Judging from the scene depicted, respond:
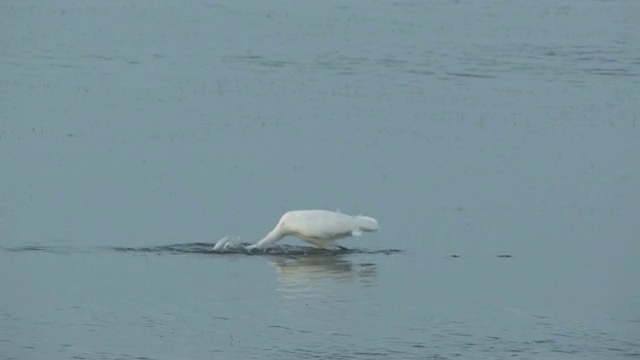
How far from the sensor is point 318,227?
53.7ft

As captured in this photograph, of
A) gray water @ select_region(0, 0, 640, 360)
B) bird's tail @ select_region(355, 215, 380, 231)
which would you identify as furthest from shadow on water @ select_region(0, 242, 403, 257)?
bird's tail @ select_region(355, 215, 380, 231)

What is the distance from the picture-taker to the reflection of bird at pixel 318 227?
53.6ft

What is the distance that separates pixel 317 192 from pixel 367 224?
115 inches

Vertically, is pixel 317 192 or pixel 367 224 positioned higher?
pixel 317 192

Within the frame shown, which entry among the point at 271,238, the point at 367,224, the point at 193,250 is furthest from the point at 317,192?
the point at 193,250

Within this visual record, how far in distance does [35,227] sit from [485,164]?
6.83m

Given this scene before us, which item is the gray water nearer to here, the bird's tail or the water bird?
the water bird

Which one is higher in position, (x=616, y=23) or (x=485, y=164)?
(x=616, y=23)

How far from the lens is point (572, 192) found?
19922 millimetres

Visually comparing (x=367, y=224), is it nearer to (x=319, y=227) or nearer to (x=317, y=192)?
(x=319, y=227)

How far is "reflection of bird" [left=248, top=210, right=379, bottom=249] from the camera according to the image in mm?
16344

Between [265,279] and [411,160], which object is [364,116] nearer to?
[411,160]

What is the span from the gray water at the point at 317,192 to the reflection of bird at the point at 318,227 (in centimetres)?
18

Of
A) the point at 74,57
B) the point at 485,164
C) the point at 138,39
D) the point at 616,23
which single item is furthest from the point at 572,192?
the point at 616,23
